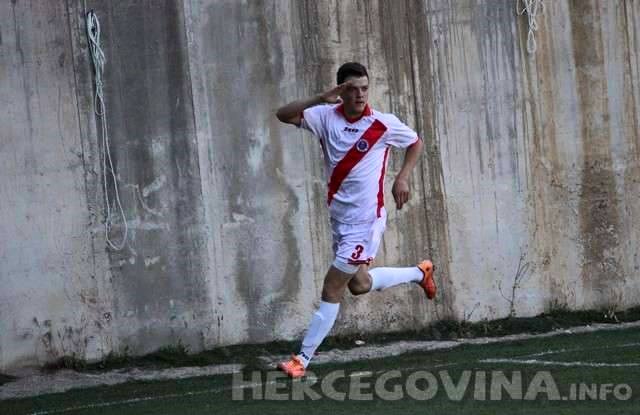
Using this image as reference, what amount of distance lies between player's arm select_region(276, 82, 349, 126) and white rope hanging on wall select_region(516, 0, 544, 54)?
356 centimetres

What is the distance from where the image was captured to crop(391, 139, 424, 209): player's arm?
8.95 metres

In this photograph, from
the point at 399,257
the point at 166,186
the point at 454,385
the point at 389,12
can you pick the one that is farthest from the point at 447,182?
the point at 454,385

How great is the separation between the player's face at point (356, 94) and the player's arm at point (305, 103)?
6 centimetres

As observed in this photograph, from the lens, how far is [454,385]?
8.78m

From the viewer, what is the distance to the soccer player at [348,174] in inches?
361

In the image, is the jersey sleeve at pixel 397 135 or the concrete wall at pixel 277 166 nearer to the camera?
the jersey sleeve at pixel 397 135

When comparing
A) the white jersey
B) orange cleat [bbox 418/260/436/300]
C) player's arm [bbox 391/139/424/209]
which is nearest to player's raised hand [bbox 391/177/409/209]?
player's arm [bbox 391/139/424/209]

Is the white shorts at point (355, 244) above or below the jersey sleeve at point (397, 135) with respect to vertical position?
below

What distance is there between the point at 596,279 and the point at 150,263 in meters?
4.29

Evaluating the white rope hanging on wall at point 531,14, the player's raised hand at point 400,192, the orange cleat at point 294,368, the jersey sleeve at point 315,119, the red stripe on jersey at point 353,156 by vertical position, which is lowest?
the orange cleat at point 294,368

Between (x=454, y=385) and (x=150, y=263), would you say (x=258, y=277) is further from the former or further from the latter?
(x=454, y=385)

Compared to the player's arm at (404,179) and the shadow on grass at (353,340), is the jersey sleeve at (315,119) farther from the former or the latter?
the shadow on grass at (353,340)

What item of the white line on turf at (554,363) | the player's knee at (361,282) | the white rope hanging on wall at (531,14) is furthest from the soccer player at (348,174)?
the white rope hanging on wall at (531,14)

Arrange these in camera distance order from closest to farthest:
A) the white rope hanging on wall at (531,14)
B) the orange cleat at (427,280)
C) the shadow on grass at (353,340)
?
the orange cleat at (427,280) → the shadow on grass at (353,340) → the white rope hanging on wall at (531,14)
